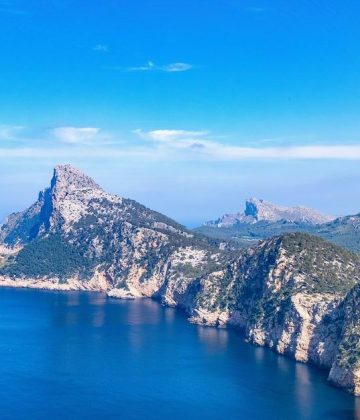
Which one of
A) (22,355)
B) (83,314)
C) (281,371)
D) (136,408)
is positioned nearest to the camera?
(136,408)

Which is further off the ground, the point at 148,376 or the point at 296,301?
the point at 296,301

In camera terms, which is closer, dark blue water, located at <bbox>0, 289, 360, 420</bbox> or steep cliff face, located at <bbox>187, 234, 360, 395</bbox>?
dark blue water, located at <bbox>0, 289, 360, 420</bbox>

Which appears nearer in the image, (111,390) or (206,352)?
(111,390)

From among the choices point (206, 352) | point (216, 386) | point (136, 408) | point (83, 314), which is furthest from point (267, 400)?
point (83, 314)

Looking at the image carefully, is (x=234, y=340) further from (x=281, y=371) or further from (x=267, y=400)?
(x=267, y=400)

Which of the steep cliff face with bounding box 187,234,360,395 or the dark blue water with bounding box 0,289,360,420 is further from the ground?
the steep cliff face with bounding box 187,234,360,395

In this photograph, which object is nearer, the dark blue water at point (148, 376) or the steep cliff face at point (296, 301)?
the dark blue water at point (148, 376)

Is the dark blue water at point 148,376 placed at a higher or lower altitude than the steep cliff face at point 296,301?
lower

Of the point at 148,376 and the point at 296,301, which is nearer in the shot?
the point at 148,376
